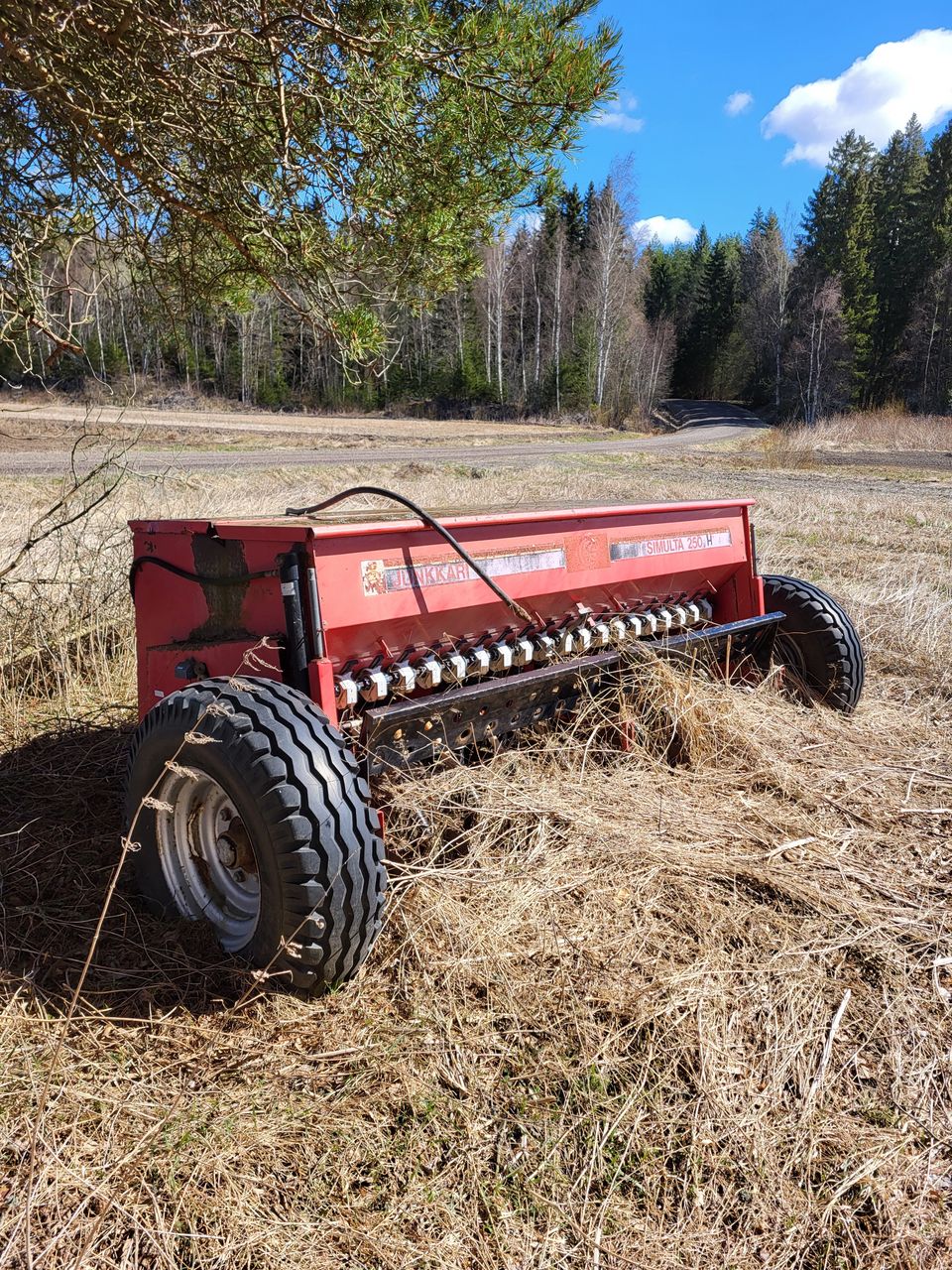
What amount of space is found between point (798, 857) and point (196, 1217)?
84.9 inches

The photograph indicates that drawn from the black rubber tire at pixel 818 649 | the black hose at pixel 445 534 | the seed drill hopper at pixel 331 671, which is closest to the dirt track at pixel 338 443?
the seed drill hopper at pixel 331 671

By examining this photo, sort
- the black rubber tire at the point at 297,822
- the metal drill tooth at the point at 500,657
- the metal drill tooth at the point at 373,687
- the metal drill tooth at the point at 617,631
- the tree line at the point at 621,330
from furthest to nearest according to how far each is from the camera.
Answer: the tree line at the point at 621,330
the metal drill tooth at the point at 617,631
the metal drill tooth at the point at 500,657
the metal drill tooth at the point at 373,687
the black rubber tire at the point at 297,822

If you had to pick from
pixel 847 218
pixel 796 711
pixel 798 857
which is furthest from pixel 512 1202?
pixel 847 218

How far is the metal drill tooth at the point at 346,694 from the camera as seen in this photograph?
109 inches

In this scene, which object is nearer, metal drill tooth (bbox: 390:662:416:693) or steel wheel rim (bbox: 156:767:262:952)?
steel wheel rim (bbox: 156:767:262:952)

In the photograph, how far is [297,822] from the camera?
2188 mm

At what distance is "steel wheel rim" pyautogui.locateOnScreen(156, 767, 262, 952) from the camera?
2.55m

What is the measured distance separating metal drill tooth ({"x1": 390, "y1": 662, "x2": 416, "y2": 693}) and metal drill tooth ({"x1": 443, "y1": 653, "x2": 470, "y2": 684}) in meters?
0.17

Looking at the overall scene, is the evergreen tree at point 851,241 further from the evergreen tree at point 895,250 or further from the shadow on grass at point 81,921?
the shadow on grass at point 81,921

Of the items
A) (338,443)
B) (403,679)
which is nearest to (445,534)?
(403,679)

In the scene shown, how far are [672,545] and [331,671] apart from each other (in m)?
2.07

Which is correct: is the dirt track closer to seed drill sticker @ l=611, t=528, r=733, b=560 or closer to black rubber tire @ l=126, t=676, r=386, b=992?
seed drill sticker @ l=611, t=528, r=733, b=560

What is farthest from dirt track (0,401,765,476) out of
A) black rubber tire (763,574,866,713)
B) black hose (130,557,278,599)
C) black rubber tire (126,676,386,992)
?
black rubber tire (763,574,866,713)

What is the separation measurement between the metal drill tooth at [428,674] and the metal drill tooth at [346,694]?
0.30 m
